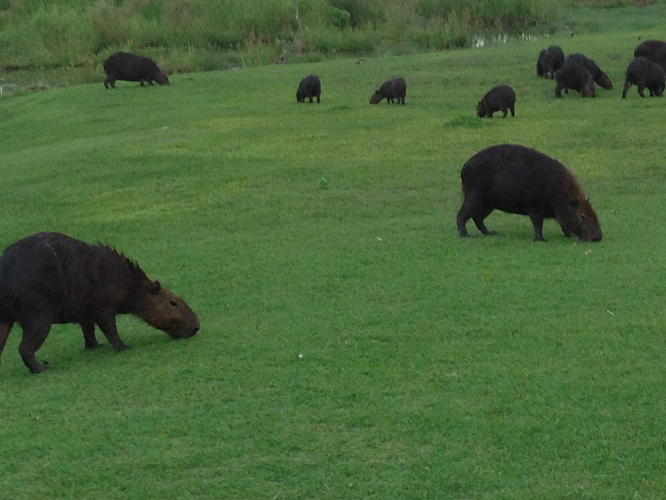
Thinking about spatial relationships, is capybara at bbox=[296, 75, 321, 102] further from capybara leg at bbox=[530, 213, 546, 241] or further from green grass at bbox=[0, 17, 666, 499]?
capybara leg at bbox=[530, 213, 546, 241]

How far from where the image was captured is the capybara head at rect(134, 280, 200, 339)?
738 centimetres

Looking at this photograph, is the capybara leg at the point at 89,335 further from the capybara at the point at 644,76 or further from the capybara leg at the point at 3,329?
the capybara at the point at 644,76

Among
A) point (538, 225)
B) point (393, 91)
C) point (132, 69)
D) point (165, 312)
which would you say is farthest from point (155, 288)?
point (132, 69)

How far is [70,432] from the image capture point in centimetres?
557

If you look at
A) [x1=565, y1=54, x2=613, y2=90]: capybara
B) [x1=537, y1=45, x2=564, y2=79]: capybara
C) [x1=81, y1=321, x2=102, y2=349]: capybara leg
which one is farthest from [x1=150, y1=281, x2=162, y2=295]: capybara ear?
[x1=537, y1=45, x2=564, y2=79]: capybara

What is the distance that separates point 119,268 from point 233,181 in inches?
222

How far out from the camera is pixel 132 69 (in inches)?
947

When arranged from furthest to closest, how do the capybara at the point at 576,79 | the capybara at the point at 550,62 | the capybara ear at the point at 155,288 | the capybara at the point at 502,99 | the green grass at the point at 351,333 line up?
the capybara at the point at 550,62, the capybara at the point at 576,79, the capybara at the point at 502,99, the capybara ear at the point at 155,288, the green grass at the point at 351,333

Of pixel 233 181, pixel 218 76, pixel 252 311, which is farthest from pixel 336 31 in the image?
pixel 252 311

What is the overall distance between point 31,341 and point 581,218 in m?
4.68

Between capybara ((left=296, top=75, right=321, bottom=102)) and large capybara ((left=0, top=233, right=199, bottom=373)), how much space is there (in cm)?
1250

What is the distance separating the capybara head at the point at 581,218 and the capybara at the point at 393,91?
10.1 metres

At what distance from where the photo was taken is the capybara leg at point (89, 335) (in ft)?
24.8

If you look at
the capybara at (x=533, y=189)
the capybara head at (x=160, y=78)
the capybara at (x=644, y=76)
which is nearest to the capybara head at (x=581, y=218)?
the capybara at (x=533, y=189)
